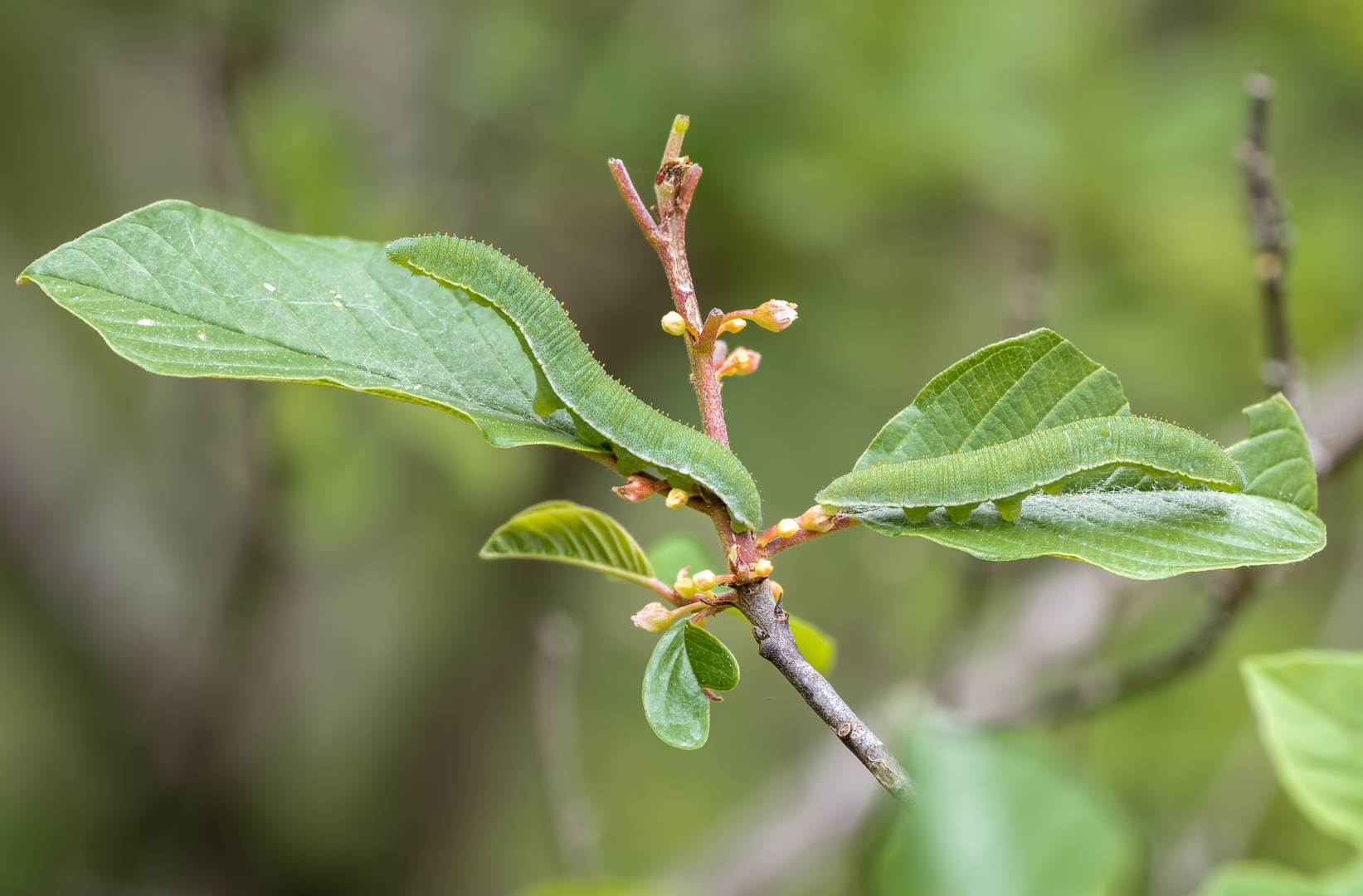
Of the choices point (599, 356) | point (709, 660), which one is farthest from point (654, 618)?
point (599, 356)

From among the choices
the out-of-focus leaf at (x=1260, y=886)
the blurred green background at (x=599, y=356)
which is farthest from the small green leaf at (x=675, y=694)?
the blurred green background at (x=599, y=356)

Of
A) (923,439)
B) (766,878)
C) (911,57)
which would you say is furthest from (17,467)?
(923,439)

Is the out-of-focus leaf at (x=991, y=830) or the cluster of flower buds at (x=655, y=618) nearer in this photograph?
the out-of-focus leaf at (x=991, y=830)

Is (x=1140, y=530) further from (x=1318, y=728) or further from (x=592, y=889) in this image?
(x=592, y=889)

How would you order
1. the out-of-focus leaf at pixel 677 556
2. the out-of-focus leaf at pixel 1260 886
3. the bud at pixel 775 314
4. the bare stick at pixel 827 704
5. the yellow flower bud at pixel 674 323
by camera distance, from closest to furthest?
1. the bare stick at pixel 827 704
2. the yellow flower bud at pixel 674 323
3. the bud at pixel 775 314
4. the out-of-focus leaf at pixel 1260 886
5. the out-of-focus leaf at pixel 677 556

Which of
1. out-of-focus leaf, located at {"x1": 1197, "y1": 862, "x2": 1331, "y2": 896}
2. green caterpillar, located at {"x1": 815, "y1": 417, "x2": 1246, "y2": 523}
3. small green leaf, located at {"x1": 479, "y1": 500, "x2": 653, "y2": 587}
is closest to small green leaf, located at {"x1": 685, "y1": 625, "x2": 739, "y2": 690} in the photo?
small green leaf, located at {"x1": 479, "y1": 500, "x2": 653, "y2": 587}

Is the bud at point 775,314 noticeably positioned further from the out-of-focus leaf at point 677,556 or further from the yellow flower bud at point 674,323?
the out-of-focus leaf at point 677,556

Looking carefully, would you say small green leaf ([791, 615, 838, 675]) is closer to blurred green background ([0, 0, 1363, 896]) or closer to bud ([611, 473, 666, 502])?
bud ([611, 473, 666, 502])
